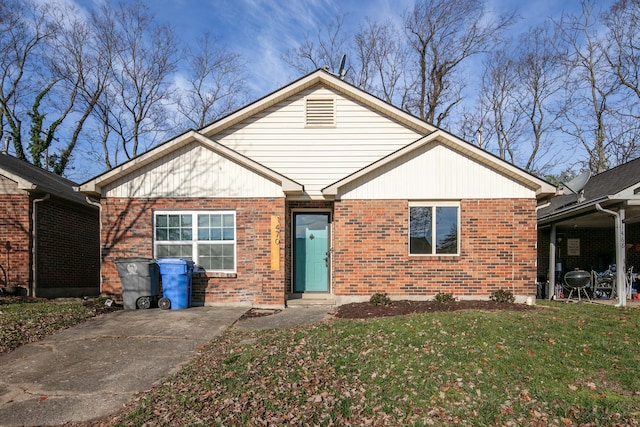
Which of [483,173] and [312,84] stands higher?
[312,84]

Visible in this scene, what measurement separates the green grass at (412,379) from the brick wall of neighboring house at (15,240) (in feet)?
24.8

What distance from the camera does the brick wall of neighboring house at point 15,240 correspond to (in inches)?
432

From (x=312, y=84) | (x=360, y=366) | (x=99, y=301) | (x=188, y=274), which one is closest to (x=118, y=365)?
(x=360, y=366)

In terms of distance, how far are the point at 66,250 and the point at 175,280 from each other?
550 cm

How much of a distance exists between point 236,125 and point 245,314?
209 inches

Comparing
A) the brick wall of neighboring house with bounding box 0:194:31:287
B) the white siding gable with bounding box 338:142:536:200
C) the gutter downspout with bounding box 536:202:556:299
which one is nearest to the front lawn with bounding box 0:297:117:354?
the brick wall of neighboring house with bounding box 0:194:31:287

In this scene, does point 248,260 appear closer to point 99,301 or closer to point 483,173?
point 99,301

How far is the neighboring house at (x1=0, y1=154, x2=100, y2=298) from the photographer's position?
36.1ft

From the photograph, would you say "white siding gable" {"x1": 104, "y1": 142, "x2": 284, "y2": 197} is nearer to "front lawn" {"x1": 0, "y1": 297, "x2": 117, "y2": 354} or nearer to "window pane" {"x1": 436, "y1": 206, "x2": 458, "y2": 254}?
"front lawn" {"x1": 0, "y1": 297, "x2": 117, "y2": 354}

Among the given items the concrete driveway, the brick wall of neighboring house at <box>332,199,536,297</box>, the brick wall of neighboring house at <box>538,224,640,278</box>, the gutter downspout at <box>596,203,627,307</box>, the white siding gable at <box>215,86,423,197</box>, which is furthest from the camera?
the brick wall of neighboring house at <box>538,224,640,278</box>

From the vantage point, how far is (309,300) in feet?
34.9

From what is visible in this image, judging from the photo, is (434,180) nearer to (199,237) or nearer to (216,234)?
(216,234)

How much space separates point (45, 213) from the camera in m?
11.8

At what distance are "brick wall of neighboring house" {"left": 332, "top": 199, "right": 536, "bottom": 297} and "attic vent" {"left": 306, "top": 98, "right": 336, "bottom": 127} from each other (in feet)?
9.95
